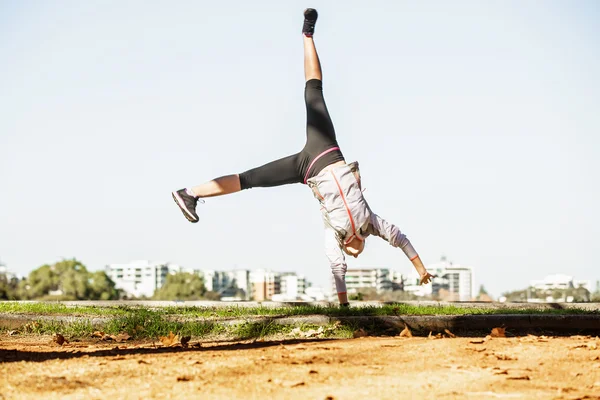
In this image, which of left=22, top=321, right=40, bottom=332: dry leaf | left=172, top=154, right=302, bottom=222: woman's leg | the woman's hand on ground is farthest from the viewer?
left=22, top=321, right=40, bottom=332: dry leaf

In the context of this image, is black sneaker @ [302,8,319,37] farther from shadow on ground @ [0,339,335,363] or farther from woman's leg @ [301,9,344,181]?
shadow on ground @ [0,339,335,363]

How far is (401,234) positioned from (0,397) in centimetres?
534

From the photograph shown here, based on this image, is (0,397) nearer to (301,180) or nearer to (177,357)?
(177,357)

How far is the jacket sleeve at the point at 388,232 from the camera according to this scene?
933cm

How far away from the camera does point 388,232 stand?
9.36 metres

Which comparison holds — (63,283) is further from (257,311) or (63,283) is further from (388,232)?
(388,232)

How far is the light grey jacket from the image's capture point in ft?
29.9

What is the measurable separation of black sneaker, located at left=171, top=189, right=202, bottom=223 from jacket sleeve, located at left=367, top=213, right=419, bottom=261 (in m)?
1.99

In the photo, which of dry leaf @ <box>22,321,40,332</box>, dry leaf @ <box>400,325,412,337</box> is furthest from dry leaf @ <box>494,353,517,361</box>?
dry leaf @ <box>22,321,40,332</box>

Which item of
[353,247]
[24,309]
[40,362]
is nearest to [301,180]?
[353,247]

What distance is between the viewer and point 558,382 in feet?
18.9

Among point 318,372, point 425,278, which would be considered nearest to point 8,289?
point 425,278

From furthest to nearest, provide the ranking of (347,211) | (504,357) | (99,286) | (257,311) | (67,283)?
(99,286), (67,283), (257,311), (347,211), (504,357)

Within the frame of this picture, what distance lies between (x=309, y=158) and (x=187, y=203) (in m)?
1.51
